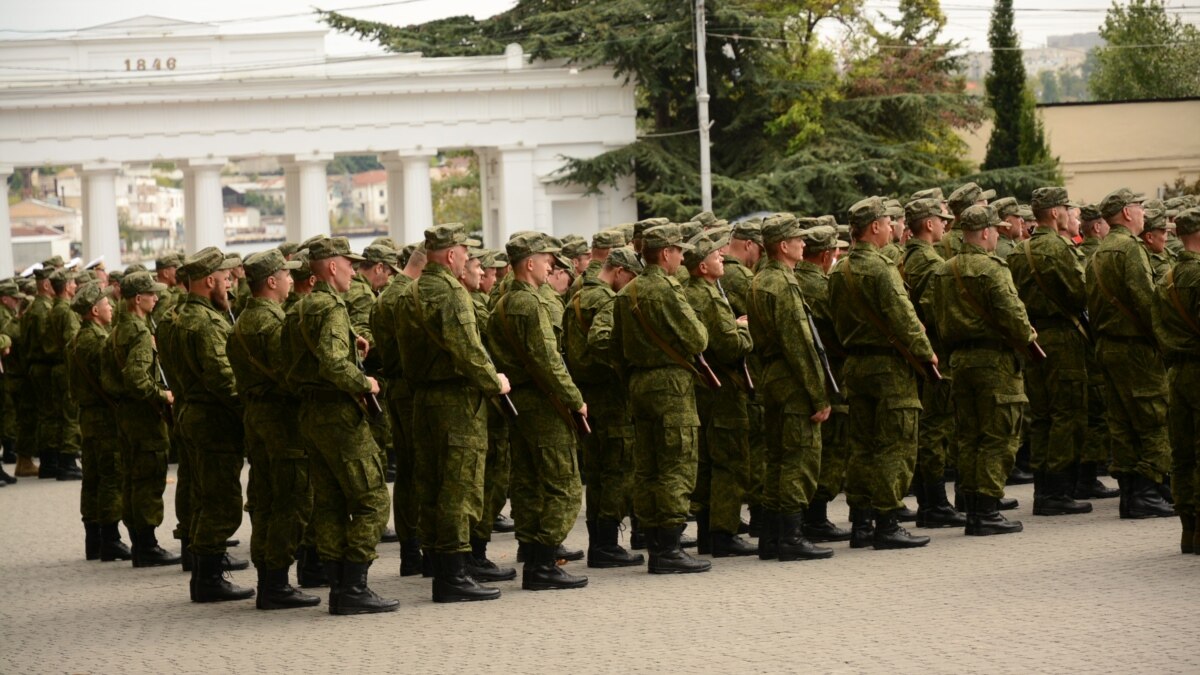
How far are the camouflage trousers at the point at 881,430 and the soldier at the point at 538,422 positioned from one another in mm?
2027

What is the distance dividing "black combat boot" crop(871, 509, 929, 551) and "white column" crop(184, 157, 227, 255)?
36036 millimetres

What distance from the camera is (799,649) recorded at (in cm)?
906

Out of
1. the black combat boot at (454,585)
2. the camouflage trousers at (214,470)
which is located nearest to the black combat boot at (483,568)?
the black combat boot at (454,585)

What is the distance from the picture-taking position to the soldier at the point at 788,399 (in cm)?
1198

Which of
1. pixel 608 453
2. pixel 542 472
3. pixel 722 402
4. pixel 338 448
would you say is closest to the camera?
pixel 338 448

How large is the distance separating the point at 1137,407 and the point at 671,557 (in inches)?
144

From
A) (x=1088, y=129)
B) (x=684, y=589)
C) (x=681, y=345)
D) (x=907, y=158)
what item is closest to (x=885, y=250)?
(x=681, y=345)

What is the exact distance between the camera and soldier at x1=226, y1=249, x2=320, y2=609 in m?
11.2

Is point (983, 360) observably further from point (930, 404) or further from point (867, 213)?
point (930, 404)

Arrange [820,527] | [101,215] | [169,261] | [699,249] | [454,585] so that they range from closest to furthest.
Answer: [454,585], [699,249], [820,527], [169,261], [101,215]

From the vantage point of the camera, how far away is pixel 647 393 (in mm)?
11758

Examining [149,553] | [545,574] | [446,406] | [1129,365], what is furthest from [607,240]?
[149,553]

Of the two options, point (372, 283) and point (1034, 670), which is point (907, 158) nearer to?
point (372, 283)

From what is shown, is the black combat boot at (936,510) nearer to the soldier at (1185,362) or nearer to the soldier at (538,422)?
the soldier at (1185,362)
